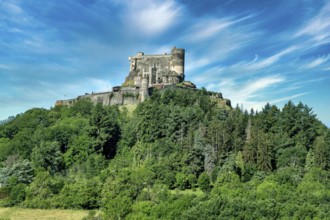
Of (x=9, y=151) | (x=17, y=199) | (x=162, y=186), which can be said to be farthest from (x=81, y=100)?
(x=162, y=186)

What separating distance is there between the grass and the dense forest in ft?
4.89

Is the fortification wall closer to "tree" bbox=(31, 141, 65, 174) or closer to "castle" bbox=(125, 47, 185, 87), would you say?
"castle" bbox=(125, 47, 185, 87)

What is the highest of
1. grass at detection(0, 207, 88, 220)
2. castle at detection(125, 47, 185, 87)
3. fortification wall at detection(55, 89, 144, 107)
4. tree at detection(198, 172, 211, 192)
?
castle at detection(125, 47, 185, 87)

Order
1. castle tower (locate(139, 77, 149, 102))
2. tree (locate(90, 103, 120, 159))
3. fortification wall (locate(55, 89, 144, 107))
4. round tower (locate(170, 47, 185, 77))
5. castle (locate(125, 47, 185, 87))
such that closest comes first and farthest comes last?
tree (locate(90, 103, 120, 159)) < castle tower (locate(139, 77, 149, 102)) < fortification wall (locate(55, 89, 144, 107)) < castle (locate(125, 47, 185, 87)) < round tower (locate(170, 47, 185, 77))

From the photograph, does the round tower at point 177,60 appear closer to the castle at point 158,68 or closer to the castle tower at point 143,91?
the castle at point 158,68

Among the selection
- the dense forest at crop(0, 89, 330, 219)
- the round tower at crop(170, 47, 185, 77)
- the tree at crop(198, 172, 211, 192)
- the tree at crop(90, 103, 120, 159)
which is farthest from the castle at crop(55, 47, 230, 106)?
the tree at crop(198, 172, 211, 192)

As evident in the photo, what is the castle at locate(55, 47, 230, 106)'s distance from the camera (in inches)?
3969

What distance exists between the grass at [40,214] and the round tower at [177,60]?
58.3 meters

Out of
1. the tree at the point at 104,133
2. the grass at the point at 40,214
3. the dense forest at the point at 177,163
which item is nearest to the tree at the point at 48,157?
the dense forest at the point at 177,163

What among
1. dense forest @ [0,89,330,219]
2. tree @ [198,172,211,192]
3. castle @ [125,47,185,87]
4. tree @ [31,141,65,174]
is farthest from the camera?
castle @ [125,47,185,87]

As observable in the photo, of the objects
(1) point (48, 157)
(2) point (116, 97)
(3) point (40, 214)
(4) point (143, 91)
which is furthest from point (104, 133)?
(2) point (116, 97)

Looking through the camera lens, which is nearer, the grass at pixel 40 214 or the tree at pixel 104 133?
the grass at pixel 40 214

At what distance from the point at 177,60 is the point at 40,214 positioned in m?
61.7

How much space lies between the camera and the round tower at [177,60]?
111375 millimetres
